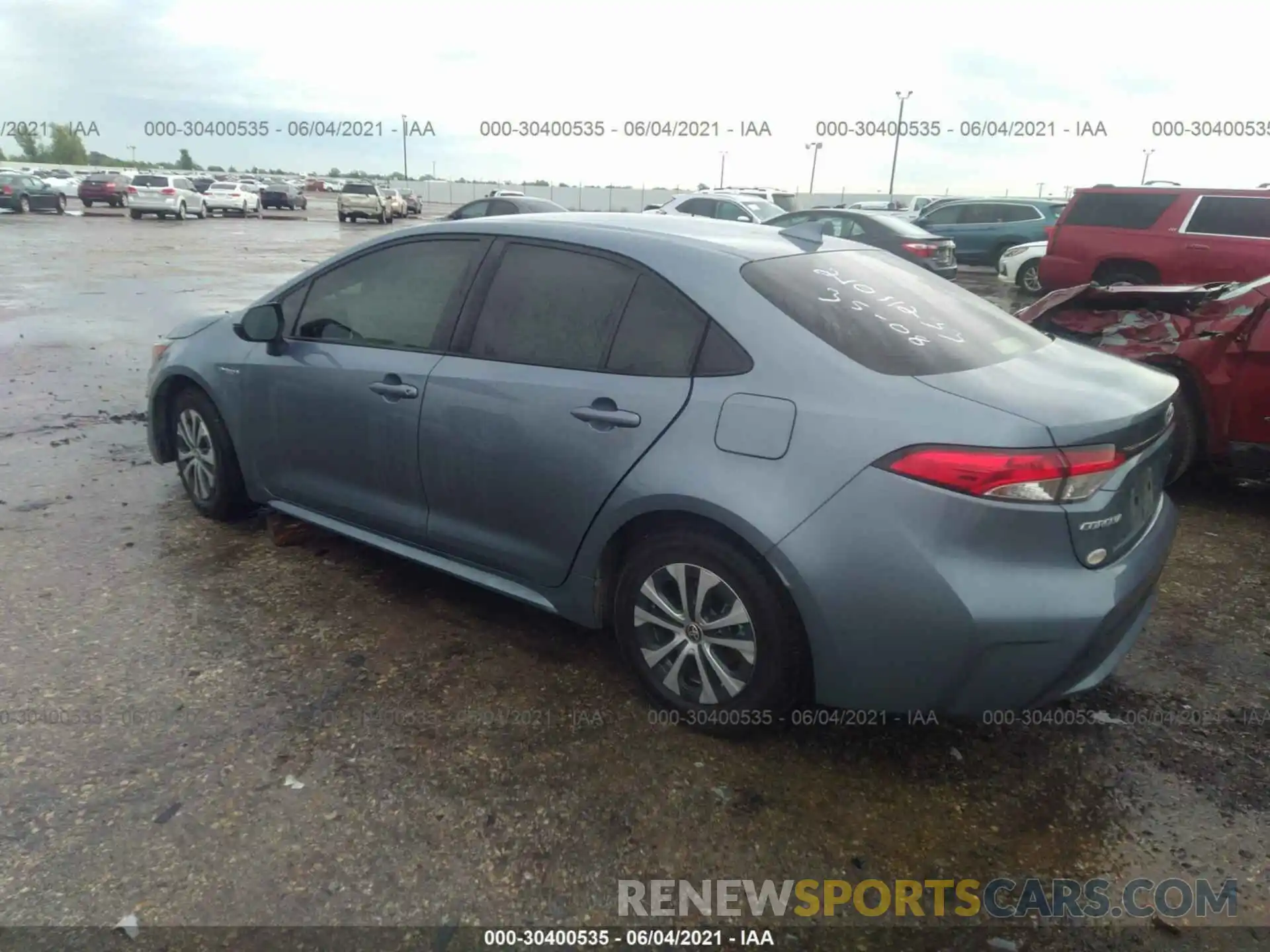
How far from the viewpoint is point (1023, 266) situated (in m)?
16.0

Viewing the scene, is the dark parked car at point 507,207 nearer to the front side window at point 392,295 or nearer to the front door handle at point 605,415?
the front side window at point 392,295

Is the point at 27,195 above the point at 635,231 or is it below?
below

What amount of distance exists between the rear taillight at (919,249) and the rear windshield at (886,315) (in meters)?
11.2

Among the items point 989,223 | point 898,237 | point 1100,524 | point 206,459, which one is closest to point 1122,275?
point 898,237

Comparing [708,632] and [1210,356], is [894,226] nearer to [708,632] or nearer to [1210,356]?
[1210,356]

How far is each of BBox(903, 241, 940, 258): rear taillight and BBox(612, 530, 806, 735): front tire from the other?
12284mm

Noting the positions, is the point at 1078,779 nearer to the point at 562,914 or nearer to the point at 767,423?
the point at 767,423

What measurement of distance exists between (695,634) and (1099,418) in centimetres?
133

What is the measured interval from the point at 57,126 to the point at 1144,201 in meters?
120

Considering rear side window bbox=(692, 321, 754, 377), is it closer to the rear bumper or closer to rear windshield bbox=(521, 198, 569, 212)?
the rear bumper

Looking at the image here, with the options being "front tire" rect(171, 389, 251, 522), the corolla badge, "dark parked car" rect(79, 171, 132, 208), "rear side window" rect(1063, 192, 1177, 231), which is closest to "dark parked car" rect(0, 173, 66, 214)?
"dark parked car" rect(79, 171, 132, 208)

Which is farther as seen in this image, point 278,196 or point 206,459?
point 278,196

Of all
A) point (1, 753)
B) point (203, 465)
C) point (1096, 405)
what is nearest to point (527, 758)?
point (1, 753)

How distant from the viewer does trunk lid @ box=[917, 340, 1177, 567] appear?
2.49 meters
